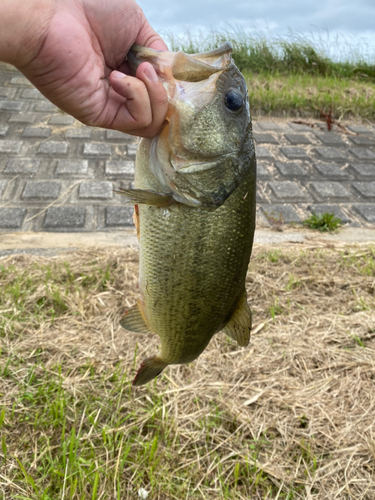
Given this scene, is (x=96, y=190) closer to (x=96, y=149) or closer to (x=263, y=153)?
(x=96, y=149)

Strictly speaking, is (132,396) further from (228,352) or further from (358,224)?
(358,224)

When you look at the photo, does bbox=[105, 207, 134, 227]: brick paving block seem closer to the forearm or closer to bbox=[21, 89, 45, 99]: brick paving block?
the forearm

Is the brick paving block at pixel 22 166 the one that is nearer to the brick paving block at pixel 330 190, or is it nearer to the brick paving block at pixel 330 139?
the brick paving block at pixel 330 190

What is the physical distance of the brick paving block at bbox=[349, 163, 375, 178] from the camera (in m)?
5.78

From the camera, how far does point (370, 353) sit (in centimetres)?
276

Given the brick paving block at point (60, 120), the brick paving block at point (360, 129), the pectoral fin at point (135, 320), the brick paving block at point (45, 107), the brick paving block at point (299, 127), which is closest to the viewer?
the pectoral fin at point (135, 320)

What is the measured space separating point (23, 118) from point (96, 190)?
2.35 meters

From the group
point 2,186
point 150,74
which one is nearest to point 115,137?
point 2,186

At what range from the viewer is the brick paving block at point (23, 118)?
6309 millimetres

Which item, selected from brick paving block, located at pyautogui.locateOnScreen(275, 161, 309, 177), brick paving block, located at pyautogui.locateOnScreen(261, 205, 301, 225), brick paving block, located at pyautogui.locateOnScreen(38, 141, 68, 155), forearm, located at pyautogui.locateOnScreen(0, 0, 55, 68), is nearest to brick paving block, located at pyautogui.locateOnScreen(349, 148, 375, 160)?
brick paving block, located at pyautogui.locateOnScreen(275, 161, 309, 177)

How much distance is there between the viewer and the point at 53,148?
5652 millimetres

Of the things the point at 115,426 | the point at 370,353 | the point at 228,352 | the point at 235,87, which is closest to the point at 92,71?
the point at 235,87

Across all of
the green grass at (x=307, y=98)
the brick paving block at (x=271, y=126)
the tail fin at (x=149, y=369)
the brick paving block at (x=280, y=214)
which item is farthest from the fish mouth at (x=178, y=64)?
the green grass at (x=307, y=98)

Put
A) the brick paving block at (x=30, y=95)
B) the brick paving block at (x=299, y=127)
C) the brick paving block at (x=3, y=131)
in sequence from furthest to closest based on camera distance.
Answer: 1. the brick paving block at (x=30, y=95)
2. the brick paving block at (x=299, y=127)
3. the brick paving block at (x=3, y=131)
